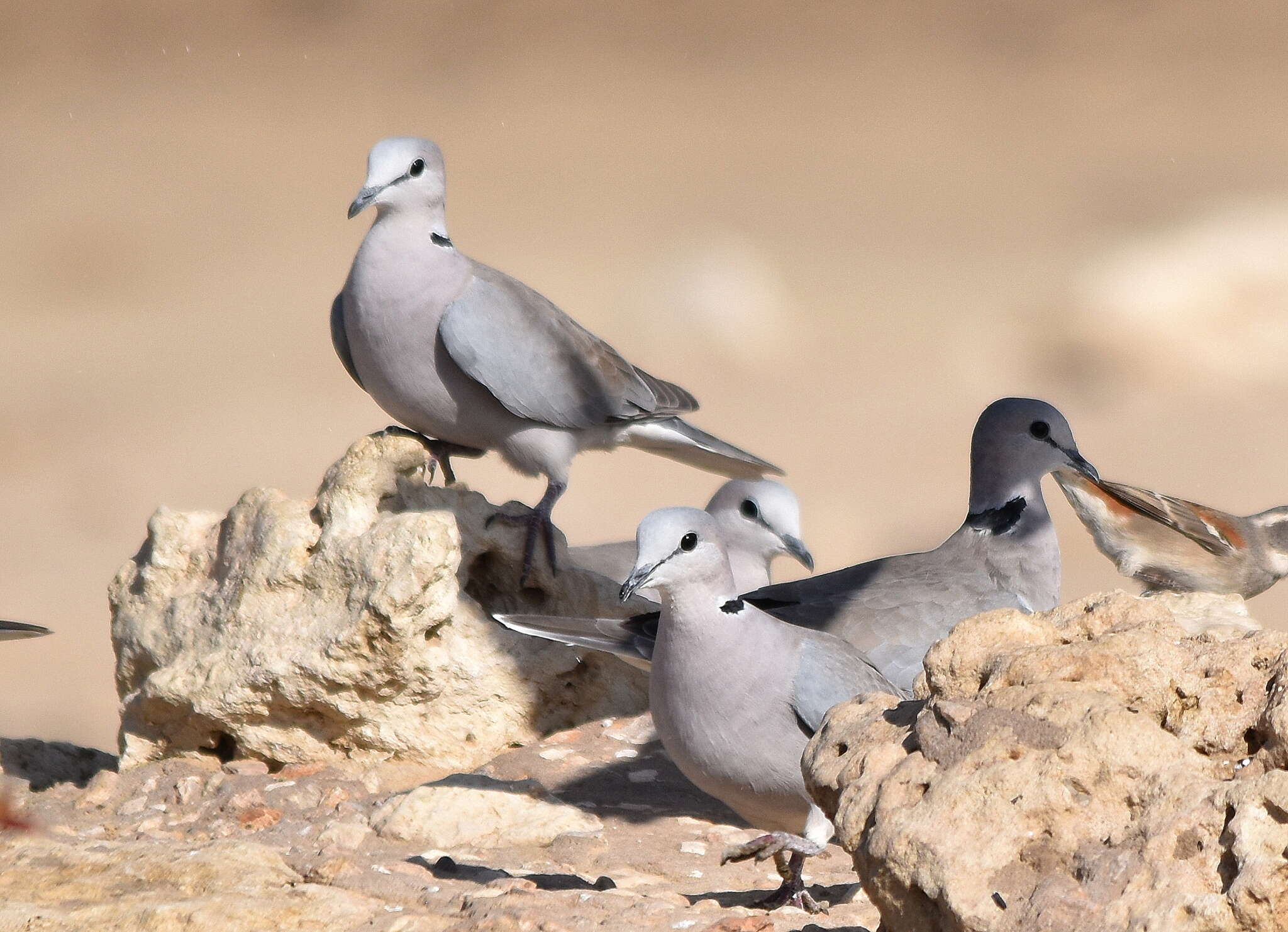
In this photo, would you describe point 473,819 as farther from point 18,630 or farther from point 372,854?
point 18,630

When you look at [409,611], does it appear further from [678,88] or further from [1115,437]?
[678,88]

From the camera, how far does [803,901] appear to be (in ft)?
10.6

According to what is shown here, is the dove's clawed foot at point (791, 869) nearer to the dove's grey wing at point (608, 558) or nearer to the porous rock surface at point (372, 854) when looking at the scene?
the porous rock surface at point (372, 854)

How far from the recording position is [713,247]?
47.8 ft

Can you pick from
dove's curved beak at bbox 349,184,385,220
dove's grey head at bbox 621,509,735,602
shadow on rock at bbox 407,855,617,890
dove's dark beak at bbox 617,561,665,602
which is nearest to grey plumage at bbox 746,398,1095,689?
dove's grey head at bbox 621,509,735,602

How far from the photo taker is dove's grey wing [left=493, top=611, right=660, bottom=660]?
13.5 ft

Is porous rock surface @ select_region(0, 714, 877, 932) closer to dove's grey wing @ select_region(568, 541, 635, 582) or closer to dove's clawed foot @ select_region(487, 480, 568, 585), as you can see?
dove's clawed foot @ select_region(487, 480, 568, 585)

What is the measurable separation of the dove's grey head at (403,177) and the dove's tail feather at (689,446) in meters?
0.97

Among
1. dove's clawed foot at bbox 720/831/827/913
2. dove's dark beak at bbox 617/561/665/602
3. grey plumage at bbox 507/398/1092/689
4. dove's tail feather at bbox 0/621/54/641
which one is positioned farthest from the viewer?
grey plumage at bbox 507/398/1092/689

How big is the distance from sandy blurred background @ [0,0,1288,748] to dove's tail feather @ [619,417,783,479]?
3.58m

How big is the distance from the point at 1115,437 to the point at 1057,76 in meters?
7.48

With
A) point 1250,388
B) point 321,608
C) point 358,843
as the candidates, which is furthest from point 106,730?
point 1250,388

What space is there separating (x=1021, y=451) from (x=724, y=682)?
5.92 ft

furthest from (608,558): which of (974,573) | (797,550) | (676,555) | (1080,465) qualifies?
(676,555)
